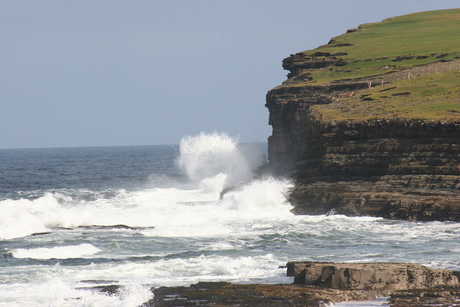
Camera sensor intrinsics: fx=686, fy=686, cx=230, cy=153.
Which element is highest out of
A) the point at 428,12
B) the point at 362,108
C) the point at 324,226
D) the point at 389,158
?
the point at 428,12

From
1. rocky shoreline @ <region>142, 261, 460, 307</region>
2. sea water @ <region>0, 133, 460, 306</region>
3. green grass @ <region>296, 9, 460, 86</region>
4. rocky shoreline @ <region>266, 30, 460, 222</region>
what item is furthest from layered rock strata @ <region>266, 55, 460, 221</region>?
green grass @ <region>296, 9, 460, 86</region>

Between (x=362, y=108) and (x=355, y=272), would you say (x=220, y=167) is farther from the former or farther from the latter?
(x=355, y=272)

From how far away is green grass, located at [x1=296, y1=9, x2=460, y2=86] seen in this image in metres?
70.7

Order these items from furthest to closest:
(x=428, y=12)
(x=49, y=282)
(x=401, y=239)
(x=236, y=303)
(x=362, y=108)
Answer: (x=428, y=12) < (x=362, y=108) < (x=401, y=239) < (x=49, y=282) < (x=236, y=303)

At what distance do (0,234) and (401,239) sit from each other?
18955mm

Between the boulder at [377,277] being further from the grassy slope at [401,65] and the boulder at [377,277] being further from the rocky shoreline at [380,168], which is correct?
the grassy slope at [401,65]

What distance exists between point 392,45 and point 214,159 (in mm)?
28045

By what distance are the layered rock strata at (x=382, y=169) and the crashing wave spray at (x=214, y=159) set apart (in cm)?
2294

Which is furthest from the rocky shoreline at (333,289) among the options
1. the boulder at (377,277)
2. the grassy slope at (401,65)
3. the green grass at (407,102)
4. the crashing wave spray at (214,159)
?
the crashing wave spray at (214,159)

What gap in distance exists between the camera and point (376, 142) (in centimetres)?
3866

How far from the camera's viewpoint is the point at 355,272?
758 inches

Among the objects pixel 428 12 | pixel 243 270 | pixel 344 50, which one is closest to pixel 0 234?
pixel 243 270

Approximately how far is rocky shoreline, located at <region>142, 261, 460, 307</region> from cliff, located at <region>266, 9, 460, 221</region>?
588 inches

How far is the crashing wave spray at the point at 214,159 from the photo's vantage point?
67.9m
